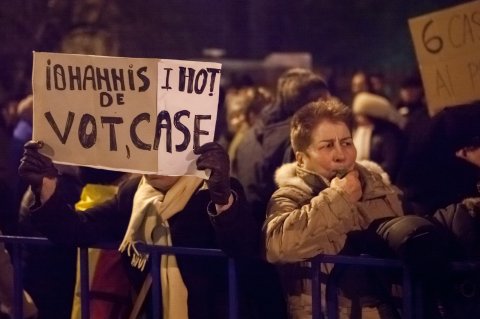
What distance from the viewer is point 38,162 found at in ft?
17.3

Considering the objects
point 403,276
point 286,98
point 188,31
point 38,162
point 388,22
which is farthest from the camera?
point 388,22

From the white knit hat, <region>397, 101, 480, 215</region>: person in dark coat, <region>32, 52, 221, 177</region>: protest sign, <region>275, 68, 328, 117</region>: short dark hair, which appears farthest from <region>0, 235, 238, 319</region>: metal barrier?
the white knit hat

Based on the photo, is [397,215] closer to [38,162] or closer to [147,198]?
[147,198]

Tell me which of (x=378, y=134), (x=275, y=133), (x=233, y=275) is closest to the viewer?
(x=233, y=275)

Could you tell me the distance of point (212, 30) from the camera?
26797mm

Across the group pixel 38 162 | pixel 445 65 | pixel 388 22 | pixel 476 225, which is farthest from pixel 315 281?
pixel 388 22

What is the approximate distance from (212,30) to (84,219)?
21.4 m

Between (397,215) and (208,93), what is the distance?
38.8 inches

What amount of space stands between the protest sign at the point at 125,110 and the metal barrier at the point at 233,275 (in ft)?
1.28

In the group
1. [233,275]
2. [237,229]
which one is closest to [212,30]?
[233,275]

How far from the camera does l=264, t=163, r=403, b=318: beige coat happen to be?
194 inches

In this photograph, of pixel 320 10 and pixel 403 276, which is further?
pixel 320 10

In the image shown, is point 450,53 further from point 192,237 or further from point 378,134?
point 378,134

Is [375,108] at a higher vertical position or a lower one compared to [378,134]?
higher
